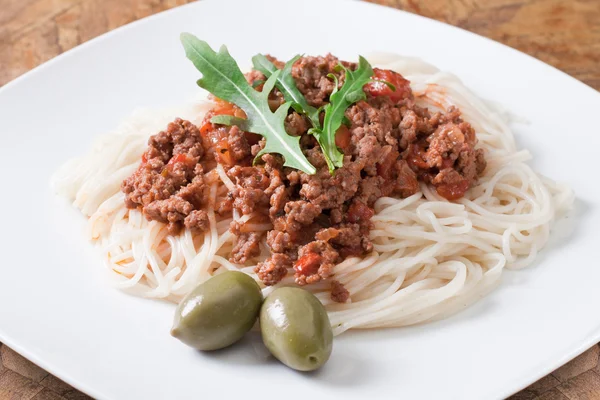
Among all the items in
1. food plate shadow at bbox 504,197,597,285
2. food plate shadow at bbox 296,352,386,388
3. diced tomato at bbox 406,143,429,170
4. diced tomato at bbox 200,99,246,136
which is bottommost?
food plate shadow at bbox 504,197,597,285

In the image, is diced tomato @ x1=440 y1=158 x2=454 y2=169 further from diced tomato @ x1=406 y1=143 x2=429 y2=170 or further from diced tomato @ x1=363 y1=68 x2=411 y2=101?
diced tomato @ x1=363 y1=68 x2=411 y2=101

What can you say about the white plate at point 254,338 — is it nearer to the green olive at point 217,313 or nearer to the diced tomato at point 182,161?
the green olive at point 217,313

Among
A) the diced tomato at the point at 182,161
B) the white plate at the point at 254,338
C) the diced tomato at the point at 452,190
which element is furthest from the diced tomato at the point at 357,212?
the diced tomato at the point at 182,161

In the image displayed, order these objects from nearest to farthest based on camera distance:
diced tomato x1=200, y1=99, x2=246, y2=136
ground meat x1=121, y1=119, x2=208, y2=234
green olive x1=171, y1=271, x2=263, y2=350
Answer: green olive x1=171, y1=271, x2=263, y2=350, ground meat x1=121, y1=119, x2=208, y2=234, diced tomato x1=200, y1=99, x2=246, y2=136

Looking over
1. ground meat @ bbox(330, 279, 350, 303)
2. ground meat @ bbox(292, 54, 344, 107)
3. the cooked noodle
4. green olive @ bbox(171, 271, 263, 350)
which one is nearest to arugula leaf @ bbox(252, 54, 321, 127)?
ground meat @ bbox(292, 54, 344, 107)

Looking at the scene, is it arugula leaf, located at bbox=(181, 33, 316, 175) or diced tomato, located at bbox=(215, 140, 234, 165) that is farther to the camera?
diced tomato, located at bbox=(215, 140, 234, 165)

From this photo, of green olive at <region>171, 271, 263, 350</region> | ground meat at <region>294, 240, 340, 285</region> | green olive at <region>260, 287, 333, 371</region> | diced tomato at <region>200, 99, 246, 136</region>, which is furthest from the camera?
diced tomato at <region>200, 99, 246, 136</region>

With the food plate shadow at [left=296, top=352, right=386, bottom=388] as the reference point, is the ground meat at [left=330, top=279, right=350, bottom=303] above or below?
above

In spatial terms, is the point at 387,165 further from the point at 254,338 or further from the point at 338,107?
the point at 254,338
